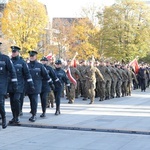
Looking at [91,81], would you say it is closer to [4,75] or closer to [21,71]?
[21,71]

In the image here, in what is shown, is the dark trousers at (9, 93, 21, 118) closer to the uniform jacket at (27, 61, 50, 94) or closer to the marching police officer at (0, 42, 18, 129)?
the marching police officer at (0, 42, 18, 129)

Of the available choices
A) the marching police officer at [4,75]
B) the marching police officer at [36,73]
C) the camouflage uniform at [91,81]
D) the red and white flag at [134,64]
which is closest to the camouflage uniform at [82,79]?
the camouflage uniform at [91,81]

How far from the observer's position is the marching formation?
11172mm

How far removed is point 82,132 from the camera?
1099 cm

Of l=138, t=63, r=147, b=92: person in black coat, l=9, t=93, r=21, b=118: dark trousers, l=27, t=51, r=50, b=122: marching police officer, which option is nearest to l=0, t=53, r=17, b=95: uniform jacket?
l=9, t=93, r=21, b=118: dark trousers

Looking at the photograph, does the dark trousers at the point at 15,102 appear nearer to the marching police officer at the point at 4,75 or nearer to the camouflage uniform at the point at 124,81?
the marching police officer at the point at 4,75

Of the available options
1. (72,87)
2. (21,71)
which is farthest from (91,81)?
(21,71)

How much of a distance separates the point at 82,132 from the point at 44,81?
3.32 m

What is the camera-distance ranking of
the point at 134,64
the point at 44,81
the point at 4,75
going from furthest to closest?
the point at 134,64 → the point at 44,81 → the point at 4,75

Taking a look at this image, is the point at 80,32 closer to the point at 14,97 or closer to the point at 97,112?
the point at 97,112

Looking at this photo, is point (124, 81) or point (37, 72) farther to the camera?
point (124, 81)

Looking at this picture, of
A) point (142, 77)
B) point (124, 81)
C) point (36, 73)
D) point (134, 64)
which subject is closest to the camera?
point (36, 73)

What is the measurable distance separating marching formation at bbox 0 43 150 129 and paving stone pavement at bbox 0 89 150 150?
0.57 metres

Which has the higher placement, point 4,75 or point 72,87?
point 4,75
